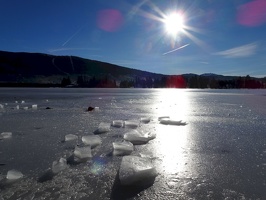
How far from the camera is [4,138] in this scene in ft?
18.7

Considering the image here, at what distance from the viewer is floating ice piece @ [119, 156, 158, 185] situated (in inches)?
125

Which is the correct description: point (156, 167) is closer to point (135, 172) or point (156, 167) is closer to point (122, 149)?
point (135, 172)

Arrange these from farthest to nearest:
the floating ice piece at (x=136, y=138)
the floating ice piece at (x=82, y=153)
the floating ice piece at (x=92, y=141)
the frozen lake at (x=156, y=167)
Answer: the floating ice piece at (x=136, y=138), the floating ice piece at (x=92, y=141), the floating ice piece at (x=82, y=153), the frozen lake at (x=156, y=167)

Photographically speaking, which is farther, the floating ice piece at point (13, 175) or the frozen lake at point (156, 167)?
the floating ice piece at point (13, 175)

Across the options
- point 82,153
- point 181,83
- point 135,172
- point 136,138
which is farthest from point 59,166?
point 181,83

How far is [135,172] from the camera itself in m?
3.26

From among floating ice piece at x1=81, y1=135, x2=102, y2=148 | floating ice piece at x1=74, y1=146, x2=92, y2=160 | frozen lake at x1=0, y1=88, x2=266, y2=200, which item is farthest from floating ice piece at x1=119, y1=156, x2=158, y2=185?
floating ice piece at x1=81, y1=135, x2=102, y2=148

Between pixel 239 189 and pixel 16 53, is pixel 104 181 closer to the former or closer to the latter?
pixel 239 189

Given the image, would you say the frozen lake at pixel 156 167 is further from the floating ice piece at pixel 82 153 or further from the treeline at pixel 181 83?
the treeline at pixel 181 83

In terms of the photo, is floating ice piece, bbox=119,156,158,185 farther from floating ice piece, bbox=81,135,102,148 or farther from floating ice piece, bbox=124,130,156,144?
floating ice piece, bbox=124,130,156,144

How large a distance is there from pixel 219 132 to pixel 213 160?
2.66 meters

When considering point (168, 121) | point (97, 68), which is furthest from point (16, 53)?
point (168, 121)

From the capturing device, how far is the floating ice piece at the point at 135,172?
318 cm

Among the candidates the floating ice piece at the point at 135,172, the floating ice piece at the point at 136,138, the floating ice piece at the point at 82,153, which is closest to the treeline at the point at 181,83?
the floating ice piece at the point at 136,138
